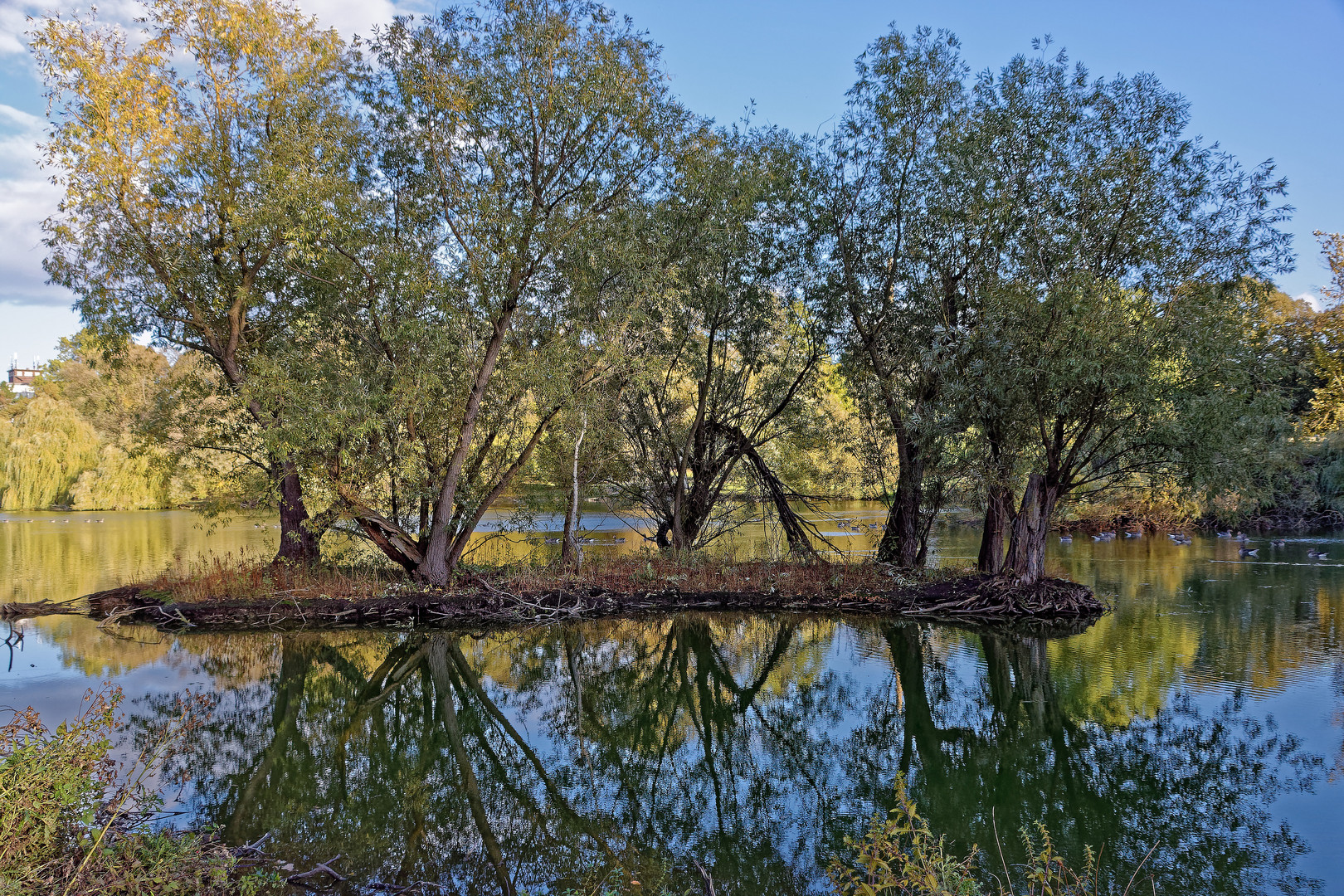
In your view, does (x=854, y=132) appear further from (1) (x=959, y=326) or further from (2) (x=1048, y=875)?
(2) (x=1048, y=875)

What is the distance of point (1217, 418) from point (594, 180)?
11.8 meters

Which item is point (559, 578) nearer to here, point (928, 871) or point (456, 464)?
point (456, 464)

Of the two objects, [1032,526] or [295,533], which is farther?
[295,533]

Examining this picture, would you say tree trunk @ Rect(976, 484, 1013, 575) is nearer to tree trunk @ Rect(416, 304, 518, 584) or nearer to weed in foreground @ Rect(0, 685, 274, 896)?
tree trunk @ Rect(416, 304, 518, 584)

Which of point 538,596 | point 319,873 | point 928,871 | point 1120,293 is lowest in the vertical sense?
point 319,873

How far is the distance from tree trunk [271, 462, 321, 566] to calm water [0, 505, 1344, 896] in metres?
2.40

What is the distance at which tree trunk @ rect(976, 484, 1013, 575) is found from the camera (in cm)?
1631

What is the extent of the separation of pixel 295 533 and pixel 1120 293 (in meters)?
16.4

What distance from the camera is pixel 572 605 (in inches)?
631

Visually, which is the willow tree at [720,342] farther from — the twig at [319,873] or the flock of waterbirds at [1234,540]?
the flock of waterbirds at [1234,540]

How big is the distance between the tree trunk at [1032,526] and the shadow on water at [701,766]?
250 centimetres

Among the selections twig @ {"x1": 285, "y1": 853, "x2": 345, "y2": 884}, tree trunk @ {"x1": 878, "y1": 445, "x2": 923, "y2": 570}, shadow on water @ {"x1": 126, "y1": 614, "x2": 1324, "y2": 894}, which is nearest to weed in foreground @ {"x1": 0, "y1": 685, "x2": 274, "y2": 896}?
twig @ {"x1": 285, "y1": 853, "x2": 345, "y2": 884}

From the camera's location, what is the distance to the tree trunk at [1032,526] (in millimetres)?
15391

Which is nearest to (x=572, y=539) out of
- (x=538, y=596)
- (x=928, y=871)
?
(x=538, y=596)
